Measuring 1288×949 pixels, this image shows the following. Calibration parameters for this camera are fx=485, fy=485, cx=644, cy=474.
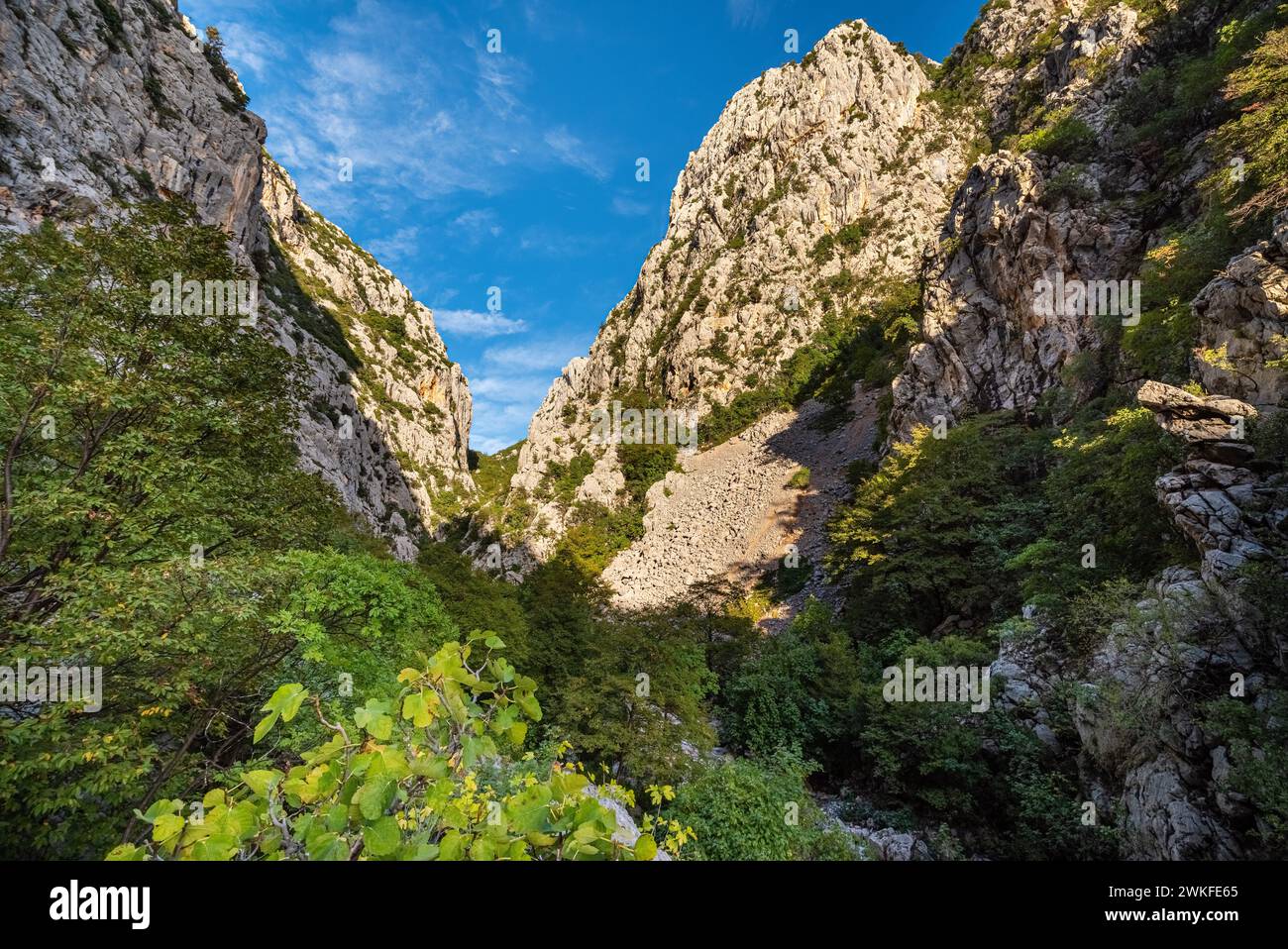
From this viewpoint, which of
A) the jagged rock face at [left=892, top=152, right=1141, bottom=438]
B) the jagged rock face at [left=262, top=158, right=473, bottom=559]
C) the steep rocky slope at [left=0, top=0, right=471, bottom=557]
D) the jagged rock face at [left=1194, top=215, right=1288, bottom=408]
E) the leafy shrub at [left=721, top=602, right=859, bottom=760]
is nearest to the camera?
the jagged rock face at [left=1194, top=215, right=1288, bottom=408]

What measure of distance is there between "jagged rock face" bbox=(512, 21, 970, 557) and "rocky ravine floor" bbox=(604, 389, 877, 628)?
8080 millimetres

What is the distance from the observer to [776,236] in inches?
2525

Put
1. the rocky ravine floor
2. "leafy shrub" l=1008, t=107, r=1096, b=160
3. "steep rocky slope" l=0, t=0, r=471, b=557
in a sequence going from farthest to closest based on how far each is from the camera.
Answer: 1. the rocky ravine floor
2. "leafy shrub" l=1008, t=107, r=1096, b=160
3. "steep rocky slope" l=0, t=0, r=471, b=557

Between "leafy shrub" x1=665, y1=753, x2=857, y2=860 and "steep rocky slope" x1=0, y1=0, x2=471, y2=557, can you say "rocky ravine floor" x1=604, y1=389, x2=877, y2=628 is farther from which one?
"steep rocky slope" x1=0, y1=0, x2=471, y2=557

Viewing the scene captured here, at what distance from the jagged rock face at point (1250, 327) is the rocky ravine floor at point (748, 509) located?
19727mm

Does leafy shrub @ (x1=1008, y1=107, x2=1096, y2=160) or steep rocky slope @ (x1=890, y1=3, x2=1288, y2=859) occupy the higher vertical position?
leafy shrub @ (x1=1008, y1=107, x2=1096, y2=160)

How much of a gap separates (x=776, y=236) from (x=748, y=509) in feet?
139

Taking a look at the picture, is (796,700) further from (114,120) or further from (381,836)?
(114,120)

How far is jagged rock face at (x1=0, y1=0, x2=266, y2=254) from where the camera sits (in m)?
22.3

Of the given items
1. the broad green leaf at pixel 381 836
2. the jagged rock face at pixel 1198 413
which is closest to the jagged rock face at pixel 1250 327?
the jagged rock face at pixel 1198 413

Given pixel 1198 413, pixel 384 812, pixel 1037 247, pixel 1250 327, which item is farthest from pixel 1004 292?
pixel 384 812

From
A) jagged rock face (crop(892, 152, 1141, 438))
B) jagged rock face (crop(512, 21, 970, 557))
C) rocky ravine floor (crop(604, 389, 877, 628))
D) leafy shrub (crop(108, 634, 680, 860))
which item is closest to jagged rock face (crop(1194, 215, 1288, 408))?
jagged rock face (crop(892, 152, 1141, 438))
